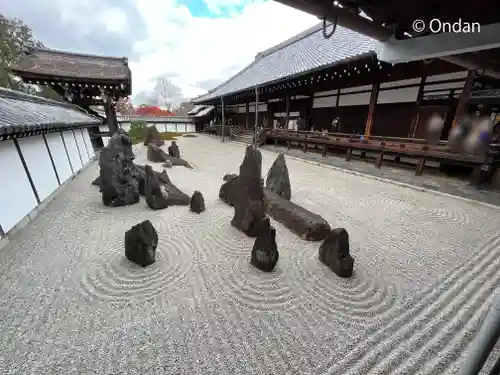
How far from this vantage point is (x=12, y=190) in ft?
13.2

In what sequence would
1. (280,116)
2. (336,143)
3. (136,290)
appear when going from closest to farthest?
(136,290)
(336,143)
(280,116)

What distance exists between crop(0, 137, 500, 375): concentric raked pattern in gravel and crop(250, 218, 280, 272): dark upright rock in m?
0.14

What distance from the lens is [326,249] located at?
10.5 ft

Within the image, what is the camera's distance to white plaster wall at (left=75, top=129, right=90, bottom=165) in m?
9.04

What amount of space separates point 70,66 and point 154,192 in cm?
1083

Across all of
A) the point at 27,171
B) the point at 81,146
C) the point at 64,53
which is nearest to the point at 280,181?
the point at 27,171

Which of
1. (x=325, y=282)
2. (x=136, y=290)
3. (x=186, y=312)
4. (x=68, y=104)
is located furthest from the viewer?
(x=68, y=104)

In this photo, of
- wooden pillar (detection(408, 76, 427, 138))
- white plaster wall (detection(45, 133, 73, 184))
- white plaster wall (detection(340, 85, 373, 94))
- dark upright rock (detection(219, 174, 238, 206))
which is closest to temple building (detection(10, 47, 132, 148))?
white plaster wall (detection(45, 133, 73, 184))

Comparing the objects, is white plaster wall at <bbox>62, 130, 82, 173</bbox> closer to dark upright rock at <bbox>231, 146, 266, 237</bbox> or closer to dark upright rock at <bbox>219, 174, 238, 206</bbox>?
dark upright rock at <bbox>219, 174, 238, 206</bbox>

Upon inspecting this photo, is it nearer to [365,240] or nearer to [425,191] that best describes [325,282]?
[365,240]

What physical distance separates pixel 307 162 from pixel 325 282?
7.97 meters

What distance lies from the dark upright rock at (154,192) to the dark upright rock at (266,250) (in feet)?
9.45

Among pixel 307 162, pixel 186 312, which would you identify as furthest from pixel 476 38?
pixel 307 162

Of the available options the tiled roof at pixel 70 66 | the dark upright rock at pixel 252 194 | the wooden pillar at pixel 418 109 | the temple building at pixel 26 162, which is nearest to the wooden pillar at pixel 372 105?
the wooden pillar at pixel 418 109
